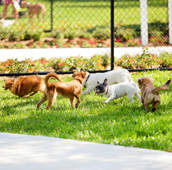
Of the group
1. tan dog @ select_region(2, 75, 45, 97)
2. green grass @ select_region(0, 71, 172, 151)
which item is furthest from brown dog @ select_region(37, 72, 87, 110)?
tan dog @ select_region(2, 75, 45, 97)

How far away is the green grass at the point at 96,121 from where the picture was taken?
13.1 feet

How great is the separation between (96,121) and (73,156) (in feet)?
5.04

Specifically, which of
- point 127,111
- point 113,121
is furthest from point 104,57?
point 113,121

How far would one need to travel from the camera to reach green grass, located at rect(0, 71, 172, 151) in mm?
4004

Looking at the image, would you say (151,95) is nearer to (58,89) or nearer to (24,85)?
(58,89)

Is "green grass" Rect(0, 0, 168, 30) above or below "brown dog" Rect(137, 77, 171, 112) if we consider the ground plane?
above

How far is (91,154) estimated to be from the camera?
3.36 meters

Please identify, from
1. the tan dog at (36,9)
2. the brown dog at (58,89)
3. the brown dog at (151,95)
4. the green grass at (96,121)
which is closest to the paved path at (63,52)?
the tan dog at (36,9)

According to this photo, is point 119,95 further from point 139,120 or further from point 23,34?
point 23,34

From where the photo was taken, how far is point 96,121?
15.8 feet

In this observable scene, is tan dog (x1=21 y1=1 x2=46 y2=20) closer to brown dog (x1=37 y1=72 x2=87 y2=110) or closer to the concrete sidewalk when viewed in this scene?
brown dog (x1=37 y1=72 x2=87 y2=110)

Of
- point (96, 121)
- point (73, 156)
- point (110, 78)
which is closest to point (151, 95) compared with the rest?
point (96, 121)

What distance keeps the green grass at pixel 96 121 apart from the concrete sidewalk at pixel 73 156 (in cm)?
31

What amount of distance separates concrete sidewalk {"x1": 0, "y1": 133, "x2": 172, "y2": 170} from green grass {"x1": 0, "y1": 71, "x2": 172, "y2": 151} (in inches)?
12.2
